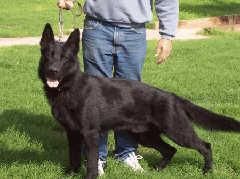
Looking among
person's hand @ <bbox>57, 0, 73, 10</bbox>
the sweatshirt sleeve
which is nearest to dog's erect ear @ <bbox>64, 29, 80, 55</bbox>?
person's hand @ <bbox>57, 0, 73, 10</bbox>

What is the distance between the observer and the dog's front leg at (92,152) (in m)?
5.45

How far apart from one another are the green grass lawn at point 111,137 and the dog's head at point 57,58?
1.03 meters

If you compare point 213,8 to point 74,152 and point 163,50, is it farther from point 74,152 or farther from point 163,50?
point 74,152

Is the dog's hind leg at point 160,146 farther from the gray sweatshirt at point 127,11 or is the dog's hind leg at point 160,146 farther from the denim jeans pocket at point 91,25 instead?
the denim jeans pocket at point 91,25

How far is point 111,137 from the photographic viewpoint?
721cm

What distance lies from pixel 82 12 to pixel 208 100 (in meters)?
3.94

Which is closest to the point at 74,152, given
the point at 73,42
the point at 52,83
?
the point at 52,83

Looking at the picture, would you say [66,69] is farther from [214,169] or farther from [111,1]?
[214,169]

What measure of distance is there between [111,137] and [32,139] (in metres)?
0.94

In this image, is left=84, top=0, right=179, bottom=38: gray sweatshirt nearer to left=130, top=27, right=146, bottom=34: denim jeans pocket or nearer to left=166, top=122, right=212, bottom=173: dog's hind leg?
left=130, top=27, right=146, bottom=34: denim jeans pocket

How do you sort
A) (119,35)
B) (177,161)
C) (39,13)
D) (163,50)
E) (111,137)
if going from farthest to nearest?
(39,13) → (111,137) → (177,161) → (163,50) → (119,35)

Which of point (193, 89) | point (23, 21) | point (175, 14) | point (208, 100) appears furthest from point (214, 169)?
point (23, 21)

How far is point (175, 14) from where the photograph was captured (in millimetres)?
5969

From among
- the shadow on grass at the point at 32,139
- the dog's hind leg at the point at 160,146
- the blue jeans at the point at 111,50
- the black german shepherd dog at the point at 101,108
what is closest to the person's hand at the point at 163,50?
the blue jeans at the point at 111,50
